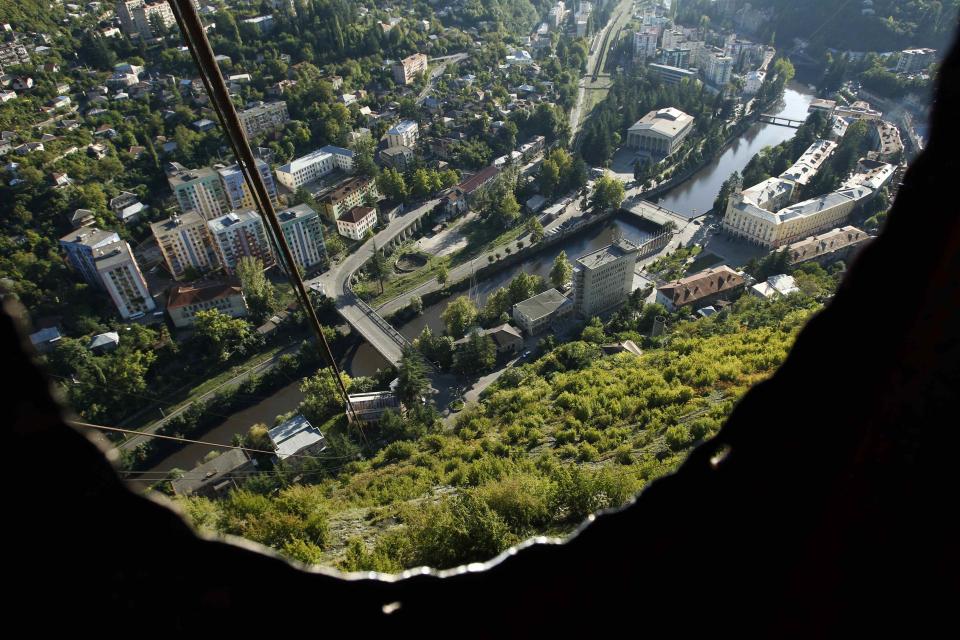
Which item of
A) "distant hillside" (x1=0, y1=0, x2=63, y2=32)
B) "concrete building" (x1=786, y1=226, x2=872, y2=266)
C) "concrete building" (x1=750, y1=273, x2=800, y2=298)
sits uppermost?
"distant hillside" (x1=0, y1=0, x2=63, y2=32)

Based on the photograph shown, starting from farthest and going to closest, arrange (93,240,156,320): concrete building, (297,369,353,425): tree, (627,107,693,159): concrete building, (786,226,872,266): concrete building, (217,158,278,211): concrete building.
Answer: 1. (627,107,693,159): concrete building
2. (217,158,278,211): concrete building
3. (786,226,872,266): concrete building
4. (93,240,156,320): concrete building
5. (297,369,353,425): tree

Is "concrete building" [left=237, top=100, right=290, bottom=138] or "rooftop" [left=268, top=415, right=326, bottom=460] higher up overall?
"concrete building" [left=237, top=100, right=290, bottom=138]

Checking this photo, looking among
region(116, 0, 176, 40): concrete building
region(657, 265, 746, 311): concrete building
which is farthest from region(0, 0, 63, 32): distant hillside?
region(657, 265, 746, 311): concrete building

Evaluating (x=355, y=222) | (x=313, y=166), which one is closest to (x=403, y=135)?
(x=313, y=166)

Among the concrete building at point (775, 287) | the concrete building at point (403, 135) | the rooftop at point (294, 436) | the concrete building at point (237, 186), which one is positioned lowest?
the concrete building at point (775, 287)

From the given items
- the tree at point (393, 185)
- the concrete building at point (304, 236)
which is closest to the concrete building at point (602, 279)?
the concrete building at point (304, 236)

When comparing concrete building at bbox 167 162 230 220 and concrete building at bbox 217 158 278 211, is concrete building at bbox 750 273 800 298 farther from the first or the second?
concrete building at bbox 167 162 230 220

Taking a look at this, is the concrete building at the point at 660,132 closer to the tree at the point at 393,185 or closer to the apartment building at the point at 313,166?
the tree at the point at 393,185
